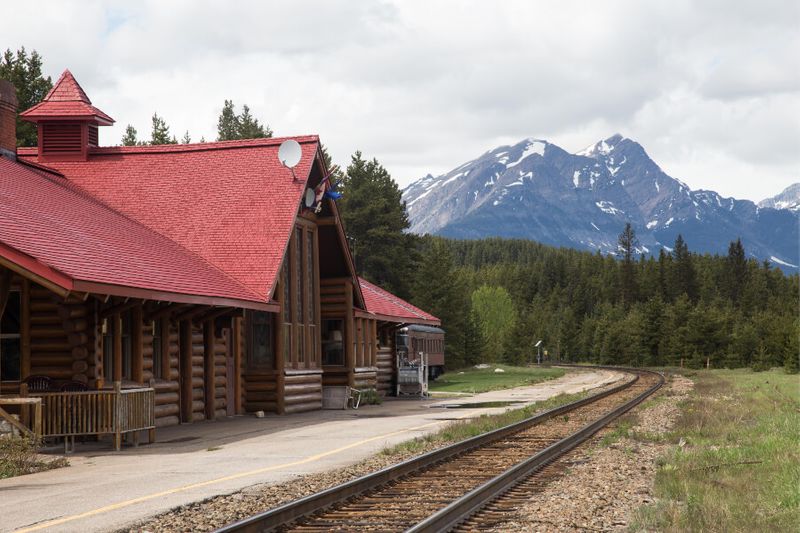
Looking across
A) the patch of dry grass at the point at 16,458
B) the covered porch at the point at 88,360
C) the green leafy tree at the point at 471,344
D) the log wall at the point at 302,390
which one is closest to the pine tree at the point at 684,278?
the green leafy tree at the point at 471,344

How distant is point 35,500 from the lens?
1222 cm

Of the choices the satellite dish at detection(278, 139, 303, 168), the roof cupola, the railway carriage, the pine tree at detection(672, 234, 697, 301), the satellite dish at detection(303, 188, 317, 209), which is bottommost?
the railway carriage

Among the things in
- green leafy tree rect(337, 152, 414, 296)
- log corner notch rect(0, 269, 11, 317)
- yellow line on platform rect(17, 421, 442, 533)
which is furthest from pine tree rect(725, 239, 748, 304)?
log corner notch rect(0, 269, 11, 317)

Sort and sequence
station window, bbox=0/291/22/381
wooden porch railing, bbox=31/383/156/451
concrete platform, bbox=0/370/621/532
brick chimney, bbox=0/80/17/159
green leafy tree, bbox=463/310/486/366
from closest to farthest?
concrete platform, bbox=0/370/621/532, wooden porch railing, bbox=31/383/156/451, station window, bbox=0/291/22/381, brick chimney, bbox=0/80/17/159, green leafy tree, bbox=463/310/486/366

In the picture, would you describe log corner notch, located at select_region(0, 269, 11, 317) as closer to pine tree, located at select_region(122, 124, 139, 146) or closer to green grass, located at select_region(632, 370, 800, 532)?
green grass, located at select_region(632, 370, 800, 532)

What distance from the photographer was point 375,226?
2793 inches

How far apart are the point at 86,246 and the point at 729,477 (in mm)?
12850

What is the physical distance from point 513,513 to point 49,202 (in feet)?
52.3

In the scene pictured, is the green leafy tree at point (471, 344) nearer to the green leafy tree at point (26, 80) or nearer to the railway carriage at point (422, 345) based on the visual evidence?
the railway carriage at point (422, 345)

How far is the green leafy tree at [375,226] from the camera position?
2753 inches

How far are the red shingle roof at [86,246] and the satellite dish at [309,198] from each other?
4184 millimetres

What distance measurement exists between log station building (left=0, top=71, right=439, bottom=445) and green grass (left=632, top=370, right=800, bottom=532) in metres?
9.78

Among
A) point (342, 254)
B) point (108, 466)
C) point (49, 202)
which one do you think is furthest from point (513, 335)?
point (108, 466)

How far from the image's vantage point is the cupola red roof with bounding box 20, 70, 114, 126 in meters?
32.0
